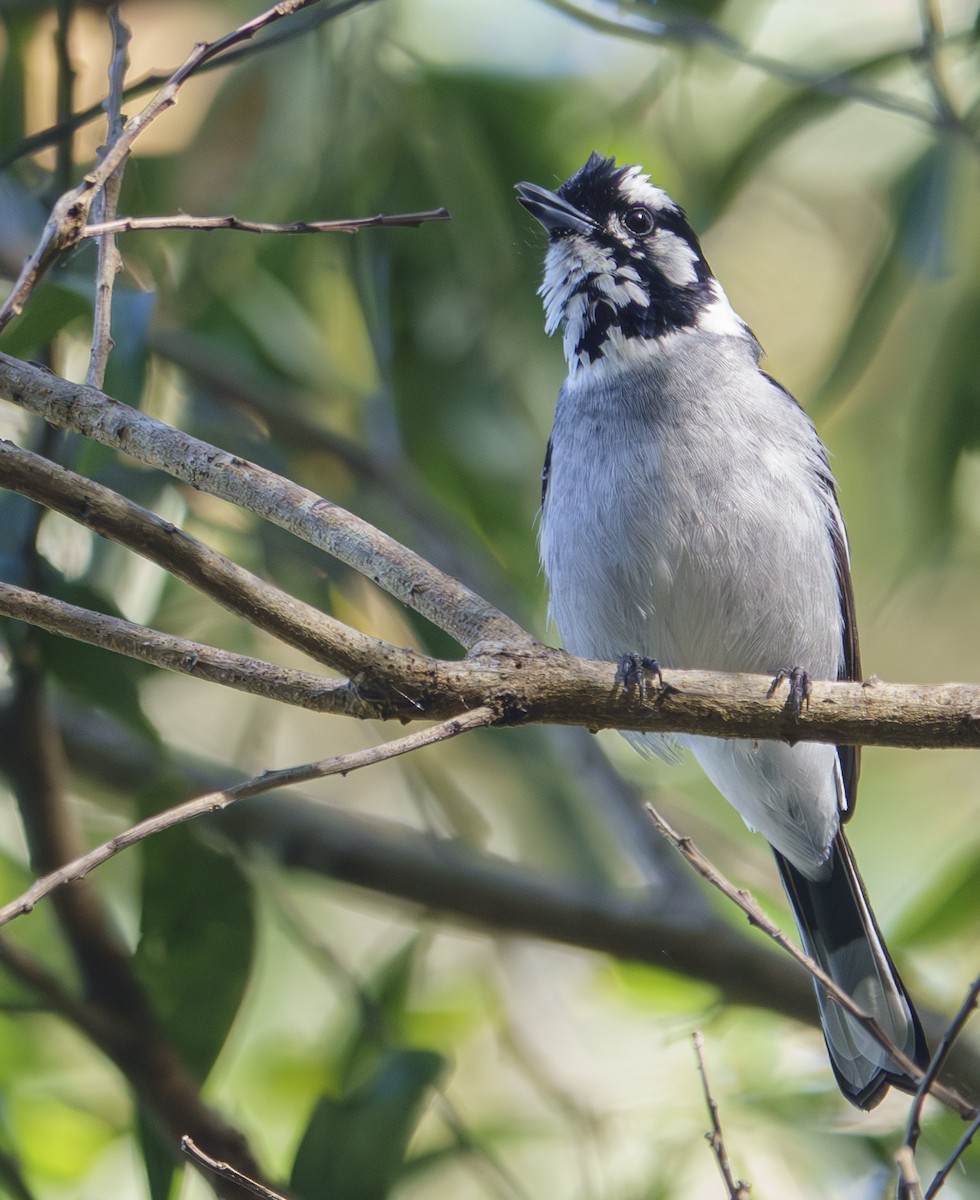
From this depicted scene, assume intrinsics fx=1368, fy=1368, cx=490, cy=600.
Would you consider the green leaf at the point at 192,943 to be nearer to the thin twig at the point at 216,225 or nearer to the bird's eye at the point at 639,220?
the thin twig at the point at 216,225

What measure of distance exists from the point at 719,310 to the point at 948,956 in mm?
1879

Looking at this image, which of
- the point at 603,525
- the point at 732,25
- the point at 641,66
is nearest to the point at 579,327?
Answer: the point at 603,525

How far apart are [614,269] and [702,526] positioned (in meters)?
0.84

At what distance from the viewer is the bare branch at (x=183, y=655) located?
1851 millimetres

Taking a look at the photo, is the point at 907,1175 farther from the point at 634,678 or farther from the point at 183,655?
the point at 183,655

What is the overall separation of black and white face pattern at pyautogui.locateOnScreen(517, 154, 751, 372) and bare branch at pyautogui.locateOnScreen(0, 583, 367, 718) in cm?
170

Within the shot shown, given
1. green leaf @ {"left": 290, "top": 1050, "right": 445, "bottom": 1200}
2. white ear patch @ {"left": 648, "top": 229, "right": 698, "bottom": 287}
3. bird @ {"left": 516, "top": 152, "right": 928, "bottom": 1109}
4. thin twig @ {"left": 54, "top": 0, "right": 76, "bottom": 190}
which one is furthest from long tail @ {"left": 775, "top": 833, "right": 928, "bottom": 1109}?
thin twig @ {"left": 54, "top": 0, "right": 76, "bottom": 190}

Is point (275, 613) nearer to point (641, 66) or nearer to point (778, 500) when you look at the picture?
point (778, 500)

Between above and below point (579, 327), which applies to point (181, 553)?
below

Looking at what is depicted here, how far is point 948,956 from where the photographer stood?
12.4ft

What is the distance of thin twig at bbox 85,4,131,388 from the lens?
2139mm

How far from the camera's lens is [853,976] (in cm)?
337

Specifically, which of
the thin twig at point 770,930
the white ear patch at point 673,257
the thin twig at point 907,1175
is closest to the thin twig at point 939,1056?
the thin twig at point 907,1175

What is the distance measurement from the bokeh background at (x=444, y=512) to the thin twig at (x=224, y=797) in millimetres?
1302
